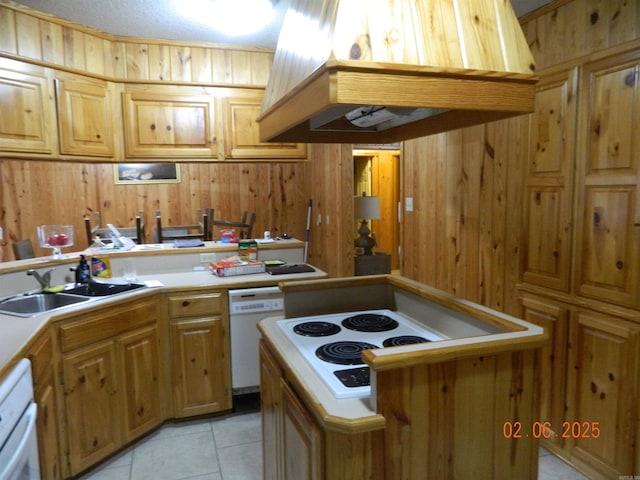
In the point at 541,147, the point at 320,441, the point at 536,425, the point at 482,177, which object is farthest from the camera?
the point at 482,177

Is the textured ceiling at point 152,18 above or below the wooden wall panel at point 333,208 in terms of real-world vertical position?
above

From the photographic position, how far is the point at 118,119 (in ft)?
9.41

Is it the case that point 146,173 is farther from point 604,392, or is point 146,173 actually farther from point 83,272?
point 604,392

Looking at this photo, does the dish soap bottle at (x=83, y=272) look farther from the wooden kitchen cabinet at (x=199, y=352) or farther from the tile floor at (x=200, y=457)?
the tile floor at (x=200, y=457)

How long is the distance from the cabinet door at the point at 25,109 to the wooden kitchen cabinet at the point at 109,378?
3.31 ft

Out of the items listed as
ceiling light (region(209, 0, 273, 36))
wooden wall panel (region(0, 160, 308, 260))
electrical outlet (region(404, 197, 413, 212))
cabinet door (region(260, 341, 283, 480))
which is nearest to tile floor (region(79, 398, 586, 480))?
cabinet door (region(260, 341, 283, 480))

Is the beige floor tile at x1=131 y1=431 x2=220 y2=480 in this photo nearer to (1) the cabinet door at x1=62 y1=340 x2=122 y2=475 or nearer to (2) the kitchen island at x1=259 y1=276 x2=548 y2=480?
(1) the cabinet door at x1=62 y1=340 x2=122 y2=475

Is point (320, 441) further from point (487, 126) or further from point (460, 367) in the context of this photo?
point (487, 126)

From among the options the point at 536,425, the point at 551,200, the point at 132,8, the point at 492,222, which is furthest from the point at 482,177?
the point at 132,8

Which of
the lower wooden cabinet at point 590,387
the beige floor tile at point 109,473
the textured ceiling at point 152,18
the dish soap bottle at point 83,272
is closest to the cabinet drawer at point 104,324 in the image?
the dish soap bottle at point 83,272

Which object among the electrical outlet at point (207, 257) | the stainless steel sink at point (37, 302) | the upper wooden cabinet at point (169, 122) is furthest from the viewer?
the electrical outlet at point (207, 257)

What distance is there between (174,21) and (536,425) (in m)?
2.77

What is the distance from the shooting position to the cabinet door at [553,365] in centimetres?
237

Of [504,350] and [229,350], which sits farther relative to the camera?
[229,350]
